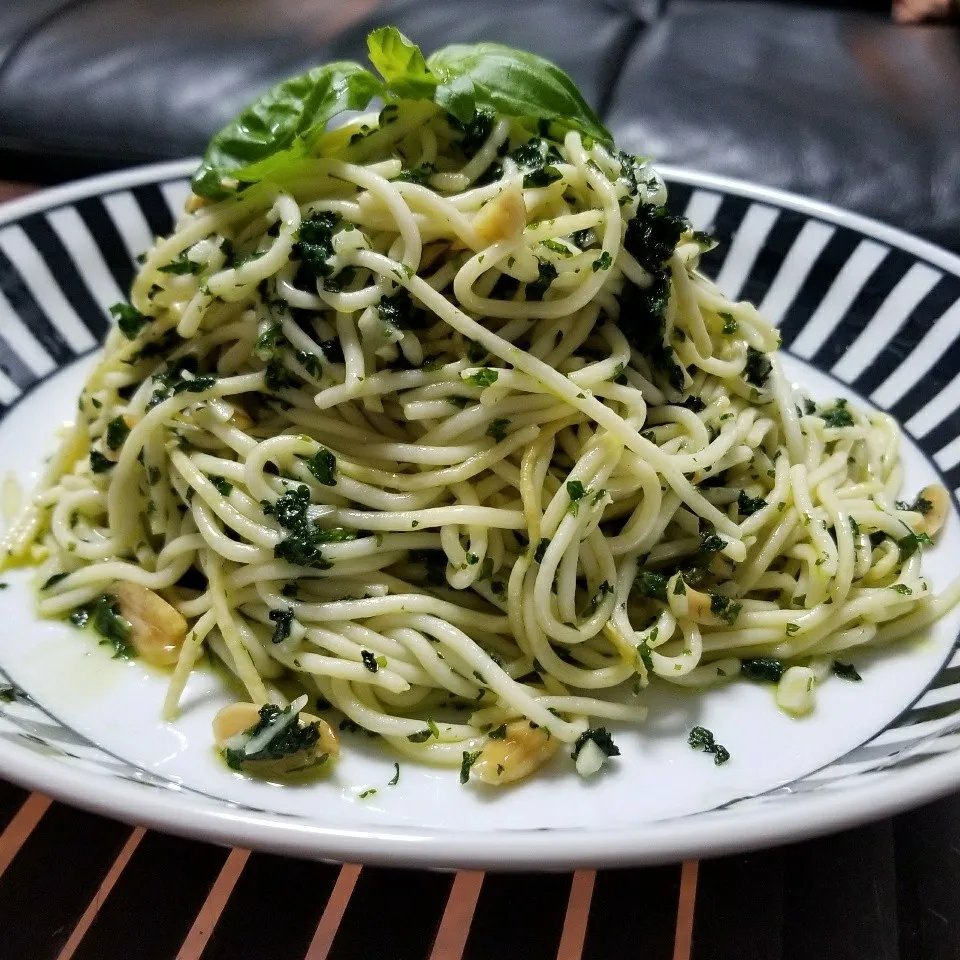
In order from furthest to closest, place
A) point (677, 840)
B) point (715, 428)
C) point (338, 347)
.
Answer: point (715, 428), point (338, 347), point (677, 840)

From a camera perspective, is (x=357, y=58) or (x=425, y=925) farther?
(x=357, y=58)

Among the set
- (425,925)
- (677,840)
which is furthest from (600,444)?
(425,925)

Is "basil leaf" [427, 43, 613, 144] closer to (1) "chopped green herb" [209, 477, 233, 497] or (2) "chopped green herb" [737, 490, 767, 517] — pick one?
(2) "chopped green herb" [737, 490, 767, 517]

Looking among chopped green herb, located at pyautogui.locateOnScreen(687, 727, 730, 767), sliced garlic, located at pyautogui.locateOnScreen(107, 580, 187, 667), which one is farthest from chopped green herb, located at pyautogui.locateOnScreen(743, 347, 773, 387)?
sliced garlic, located at pyautogui.locateOnScreen(107, 580, 187, 667)

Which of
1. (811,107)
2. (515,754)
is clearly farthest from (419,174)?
(811,107)

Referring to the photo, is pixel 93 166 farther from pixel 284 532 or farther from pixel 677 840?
pixel 677 840

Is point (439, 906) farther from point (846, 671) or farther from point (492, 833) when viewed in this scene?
point (846, 671)
